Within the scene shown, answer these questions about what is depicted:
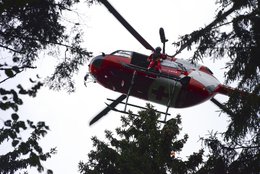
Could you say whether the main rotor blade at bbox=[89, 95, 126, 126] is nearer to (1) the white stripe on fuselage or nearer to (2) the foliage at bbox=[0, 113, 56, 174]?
(1) the white stripe on fuselage

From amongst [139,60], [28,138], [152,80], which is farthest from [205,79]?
[28,138]

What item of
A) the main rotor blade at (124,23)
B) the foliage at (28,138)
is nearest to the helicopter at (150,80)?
the main rotor blade at (124,23)

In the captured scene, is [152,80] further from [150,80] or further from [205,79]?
[205,79]

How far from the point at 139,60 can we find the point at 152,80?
104 cm

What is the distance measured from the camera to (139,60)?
42.9 ft

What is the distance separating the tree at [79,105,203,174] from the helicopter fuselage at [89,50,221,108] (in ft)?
3.42

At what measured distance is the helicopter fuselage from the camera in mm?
12531

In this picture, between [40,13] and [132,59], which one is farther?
[132,59]

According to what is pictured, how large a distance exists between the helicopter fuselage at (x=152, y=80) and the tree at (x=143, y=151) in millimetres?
1042

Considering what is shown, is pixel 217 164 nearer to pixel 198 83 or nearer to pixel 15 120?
pixel 15 120

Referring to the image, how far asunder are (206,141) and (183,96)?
216 inches

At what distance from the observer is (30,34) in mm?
8320

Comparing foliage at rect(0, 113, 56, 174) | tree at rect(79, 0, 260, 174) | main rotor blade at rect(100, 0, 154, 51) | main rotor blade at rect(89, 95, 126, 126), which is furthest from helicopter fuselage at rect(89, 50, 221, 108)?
foliage at rect(0, 113, 56, 174)

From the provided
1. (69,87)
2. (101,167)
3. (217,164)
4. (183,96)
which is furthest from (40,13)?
(101,167)
